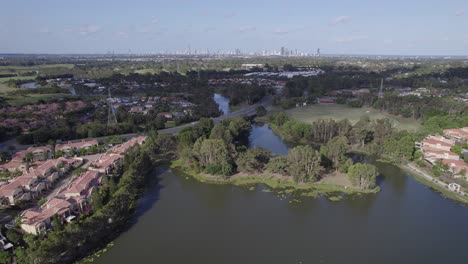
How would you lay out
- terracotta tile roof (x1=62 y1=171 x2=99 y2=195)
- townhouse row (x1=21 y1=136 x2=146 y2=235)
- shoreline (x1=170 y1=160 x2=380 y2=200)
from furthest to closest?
shoreline (x1=170 y1=160 x2=380 y2=200), terracotta tile roof (x1=62 y1=171 x2=99 y2=195), townhouse row (x1=21 y1=136 x2=146 y2=235)

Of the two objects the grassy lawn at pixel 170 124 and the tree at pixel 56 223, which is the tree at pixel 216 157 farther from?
the grassy lawn at pixel 170 124

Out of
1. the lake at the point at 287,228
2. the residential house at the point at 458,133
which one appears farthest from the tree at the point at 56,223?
the residential house at the point at 458,133

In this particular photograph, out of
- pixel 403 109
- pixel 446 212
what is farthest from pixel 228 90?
pixel 446 212

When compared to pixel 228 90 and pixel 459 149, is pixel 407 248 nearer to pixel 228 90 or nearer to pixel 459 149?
pixel 459 149

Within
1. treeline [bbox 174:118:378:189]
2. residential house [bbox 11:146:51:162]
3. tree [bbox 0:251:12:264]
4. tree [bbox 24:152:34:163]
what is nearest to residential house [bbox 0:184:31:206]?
tree [bbox 24:152:34:163]

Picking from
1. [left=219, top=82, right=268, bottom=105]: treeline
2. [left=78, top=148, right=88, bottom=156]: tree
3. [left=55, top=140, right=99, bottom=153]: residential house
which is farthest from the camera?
[left=219, top=82, right=268, bottom=105]: treeline

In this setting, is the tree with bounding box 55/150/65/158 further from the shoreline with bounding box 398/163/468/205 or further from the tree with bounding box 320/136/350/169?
the shoreline with bounding box 398/163/468/205
